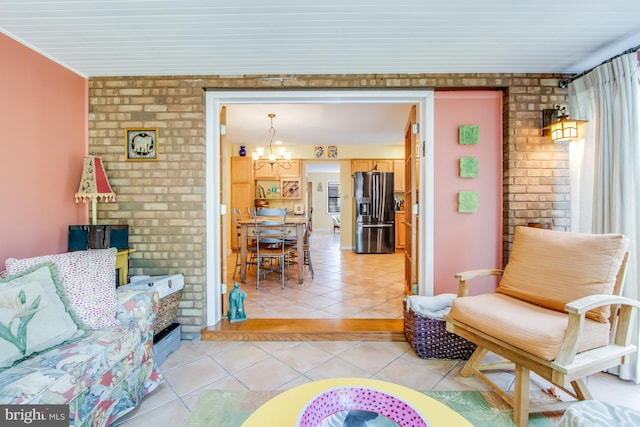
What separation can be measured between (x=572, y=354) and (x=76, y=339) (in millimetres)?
2312

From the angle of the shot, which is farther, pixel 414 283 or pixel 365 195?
pixel 365 195

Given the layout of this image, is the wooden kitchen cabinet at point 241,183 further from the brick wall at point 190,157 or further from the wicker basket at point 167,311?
the wicker basket at point 167,311

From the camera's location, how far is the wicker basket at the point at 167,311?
207cm

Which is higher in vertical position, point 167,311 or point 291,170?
point 291,170

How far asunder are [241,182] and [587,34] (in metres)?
5.73

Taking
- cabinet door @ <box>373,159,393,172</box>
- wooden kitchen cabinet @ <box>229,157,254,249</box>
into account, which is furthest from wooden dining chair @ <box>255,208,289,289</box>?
cabinet door @ <box>373,159,393,172</box>

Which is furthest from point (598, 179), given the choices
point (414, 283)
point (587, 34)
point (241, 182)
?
point (241, 182)

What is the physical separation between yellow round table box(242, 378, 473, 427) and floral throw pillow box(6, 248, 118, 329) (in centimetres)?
112

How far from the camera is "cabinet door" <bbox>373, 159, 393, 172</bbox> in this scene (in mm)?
6469

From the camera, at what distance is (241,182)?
20.8 feet

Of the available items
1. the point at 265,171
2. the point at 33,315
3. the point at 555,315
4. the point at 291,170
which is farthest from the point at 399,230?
the point at 33,315

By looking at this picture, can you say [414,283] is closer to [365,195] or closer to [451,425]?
[451,425]

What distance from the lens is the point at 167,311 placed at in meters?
2.17

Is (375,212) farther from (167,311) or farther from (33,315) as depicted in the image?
(33,315)
